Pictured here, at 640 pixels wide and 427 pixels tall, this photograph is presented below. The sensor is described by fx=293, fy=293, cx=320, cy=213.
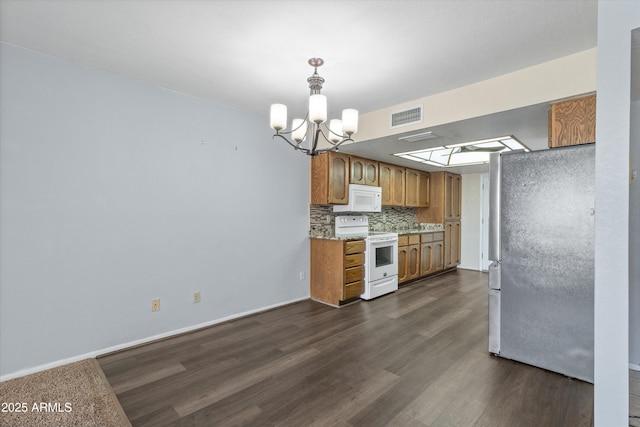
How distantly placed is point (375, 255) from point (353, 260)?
0.46 metres

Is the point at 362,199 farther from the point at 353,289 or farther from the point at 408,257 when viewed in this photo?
the point at 408,257

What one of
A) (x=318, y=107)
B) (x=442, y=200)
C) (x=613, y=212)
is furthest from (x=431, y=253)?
(x=613, y=212)

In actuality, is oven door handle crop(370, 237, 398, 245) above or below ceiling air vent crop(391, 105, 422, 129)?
below

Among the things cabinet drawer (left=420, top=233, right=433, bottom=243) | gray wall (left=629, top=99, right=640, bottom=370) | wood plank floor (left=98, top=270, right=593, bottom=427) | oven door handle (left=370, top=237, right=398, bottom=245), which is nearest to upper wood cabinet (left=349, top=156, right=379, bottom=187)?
oven door handle (left=370, top=237, right=398, bottom=245)

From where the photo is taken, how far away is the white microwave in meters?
4.42

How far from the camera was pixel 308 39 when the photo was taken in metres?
2.14

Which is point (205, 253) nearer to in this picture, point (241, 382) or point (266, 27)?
point (241, 382)

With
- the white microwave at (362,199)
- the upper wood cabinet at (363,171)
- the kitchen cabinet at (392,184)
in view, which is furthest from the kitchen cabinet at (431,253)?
the upper wood cabinet at (363,171)

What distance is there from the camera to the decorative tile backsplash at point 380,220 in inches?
175

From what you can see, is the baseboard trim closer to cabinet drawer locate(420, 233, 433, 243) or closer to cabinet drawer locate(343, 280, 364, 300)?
cabinet drawer locate(343, 280, 364, 300)

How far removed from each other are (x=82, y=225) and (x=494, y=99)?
3.87m

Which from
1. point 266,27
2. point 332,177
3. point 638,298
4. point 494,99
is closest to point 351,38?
point 266,27

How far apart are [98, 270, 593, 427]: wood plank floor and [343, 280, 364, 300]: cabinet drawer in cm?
58

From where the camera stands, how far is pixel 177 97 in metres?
3.11
